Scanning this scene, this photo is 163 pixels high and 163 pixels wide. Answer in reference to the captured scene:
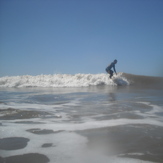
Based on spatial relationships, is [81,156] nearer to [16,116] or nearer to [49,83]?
[16,116]

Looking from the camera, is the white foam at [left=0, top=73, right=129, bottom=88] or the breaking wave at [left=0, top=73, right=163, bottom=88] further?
the white foam at [left=0, top=73, right=129, bottom=88]

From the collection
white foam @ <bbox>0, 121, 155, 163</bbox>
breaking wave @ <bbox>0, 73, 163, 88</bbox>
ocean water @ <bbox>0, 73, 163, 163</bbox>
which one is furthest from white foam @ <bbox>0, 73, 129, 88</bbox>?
white foam @ <bbox>0, 121, 155, 163</bbox>

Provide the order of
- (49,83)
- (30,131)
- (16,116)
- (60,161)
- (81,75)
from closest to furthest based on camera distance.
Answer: (60,161) → (30,131) → (16,116) → (49,83) → (81,75)

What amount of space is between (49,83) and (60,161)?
49.1ft

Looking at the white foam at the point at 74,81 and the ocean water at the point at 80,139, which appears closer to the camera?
the ocean water at the point at 80,139

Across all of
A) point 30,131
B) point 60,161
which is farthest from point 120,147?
point 30,131

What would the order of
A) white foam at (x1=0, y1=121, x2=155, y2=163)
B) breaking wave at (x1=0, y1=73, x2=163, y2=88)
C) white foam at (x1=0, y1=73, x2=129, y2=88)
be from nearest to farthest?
white foam at (x1=0, y1=121, x2=155, y2=163) < breaking wave at (x1=0, y1=73, x2=163, y2=88) < white foam at (x1=0, y1=73, x2=129, y2=88)

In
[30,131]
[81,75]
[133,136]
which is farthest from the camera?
[81,75]

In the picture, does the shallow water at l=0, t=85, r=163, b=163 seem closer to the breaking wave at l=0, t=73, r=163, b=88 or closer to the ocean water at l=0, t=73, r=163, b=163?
A: the ocean water at l=0, t=73, r=163, b=163

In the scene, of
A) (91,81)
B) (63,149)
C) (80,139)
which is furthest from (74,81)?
(63,149)

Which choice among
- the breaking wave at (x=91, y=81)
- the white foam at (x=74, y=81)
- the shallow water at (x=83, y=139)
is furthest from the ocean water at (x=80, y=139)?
the white foam at (x=74, y=81)

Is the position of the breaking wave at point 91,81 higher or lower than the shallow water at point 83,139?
higher

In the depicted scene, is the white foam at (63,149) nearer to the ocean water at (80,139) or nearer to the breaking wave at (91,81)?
the ocean water at (80,139)

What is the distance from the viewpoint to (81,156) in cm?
163
